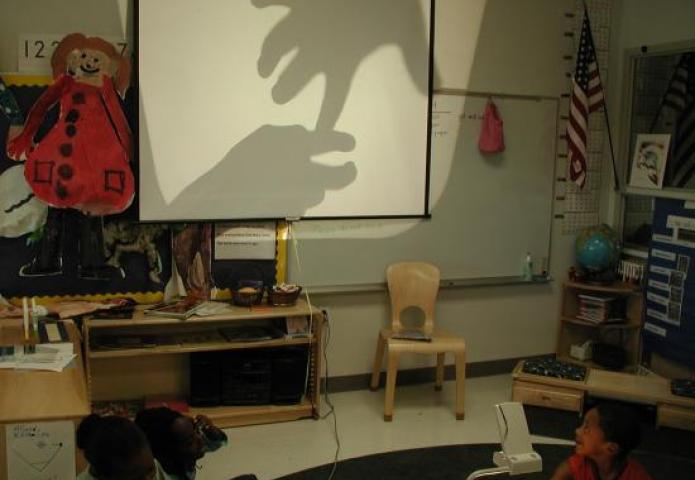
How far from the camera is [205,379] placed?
3832 millimetres

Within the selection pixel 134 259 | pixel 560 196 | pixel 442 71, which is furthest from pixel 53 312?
pixel 560 196

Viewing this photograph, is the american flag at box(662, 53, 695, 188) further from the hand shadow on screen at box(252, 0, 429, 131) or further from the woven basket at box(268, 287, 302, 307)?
the woven basket at box(268, 287, 302, 307)

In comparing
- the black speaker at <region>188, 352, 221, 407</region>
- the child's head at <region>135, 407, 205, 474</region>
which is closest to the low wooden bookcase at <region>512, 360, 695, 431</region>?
the black speaker at <region>188, 352, 221, 407</region>

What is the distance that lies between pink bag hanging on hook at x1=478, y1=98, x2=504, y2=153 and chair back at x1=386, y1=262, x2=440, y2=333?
2.80ft

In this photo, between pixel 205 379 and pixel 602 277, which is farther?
pixel 602 277

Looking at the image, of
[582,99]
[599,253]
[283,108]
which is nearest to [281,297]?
[283,108]

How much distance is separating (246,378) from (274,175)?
115cm

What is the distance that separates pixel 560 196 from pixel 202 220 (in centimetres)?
247

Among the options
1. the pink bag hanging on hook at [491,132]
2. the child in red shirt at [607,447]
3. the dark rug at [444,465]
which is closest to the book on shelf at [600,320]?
the dark rug at [444,465]

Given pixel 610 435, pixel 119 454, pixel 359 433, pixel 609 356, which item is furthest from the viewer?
pixel 609 356

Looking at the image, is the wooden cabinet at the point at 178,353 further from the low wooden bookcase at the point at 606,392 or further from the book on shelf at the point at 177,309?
the low wooden bookcase at the point at 606,392

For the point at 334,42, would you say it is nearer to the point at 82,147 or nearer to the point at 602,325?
the point at 82,147

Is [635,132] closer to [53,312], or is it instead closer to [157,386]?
[157,386]

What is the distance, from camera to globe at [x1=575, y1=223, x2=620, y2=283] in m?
4.64
